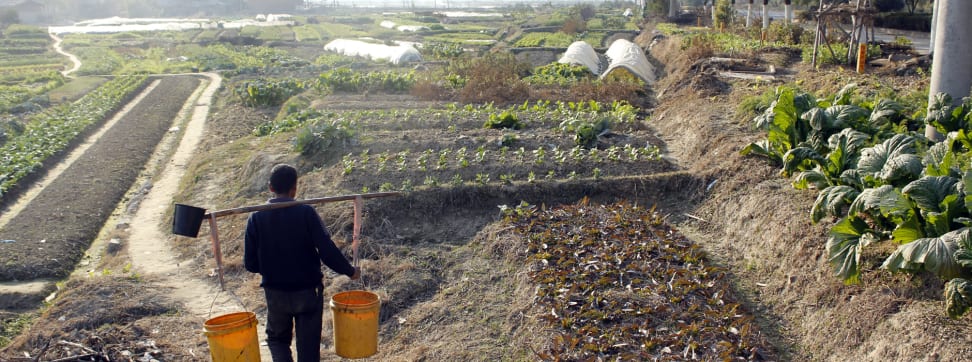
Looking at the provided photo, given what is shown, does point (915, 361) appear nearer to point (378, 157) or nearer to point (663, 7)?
point (378, 157)

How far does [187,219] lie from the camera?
193 inches

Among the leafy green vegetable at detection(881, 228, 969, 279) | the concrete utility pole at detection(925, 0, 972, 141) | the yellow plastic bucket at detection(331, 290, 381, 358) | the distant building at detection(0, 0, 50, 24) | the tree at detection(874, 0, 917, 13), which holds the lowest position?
the yellow plastic bucket at detection(331, 290, 381, 358)

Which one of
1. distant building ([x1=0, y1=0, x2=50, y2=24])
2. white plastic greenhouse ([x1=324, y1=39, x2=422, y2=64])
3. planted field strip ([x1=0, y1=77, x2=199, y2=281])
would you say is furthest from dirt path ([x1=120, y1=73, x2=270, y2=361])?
distant building ([x1=0, y1=0, x2=50, y2=24])

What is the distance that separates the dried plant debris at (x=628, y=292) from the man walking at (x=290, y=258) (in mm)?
1655

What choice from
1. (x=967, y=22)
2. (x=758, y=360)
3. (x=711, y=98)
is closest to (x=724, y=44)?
(x=711, y=98)

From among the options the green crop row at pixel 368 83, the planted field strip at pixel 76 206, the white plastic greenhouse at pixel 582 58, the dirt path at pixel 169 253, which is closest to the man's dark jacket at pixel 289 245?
the dirt path at pixel 169 253

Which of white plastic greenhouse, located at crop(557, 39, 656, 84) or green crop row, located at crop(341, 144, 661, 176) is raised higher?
white plastic greenhouse, located at crop(557, 39, 656, 84)

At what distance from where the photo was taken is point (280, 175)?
4785 millimetres

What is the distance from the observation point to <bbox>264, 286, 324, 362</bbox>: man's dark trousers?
4793 mm

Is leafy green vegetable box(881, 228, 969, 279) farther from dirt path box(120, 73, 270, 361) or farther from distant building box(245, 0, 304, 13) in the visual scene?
distant building box(245, 0, 304, 13)

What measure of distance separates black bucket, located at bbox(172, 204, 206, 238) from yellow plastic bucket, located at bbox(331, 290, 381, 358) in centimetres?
102

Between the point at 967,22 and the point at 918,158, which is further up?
the point at 967,22

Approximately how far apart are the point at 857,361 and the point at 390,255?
15.3 feet

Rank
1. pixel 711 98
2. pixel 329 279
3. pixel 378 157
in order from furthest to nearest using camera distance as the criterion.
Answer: pixel 711 98 → pixel 378 157 → pixel 329 279
